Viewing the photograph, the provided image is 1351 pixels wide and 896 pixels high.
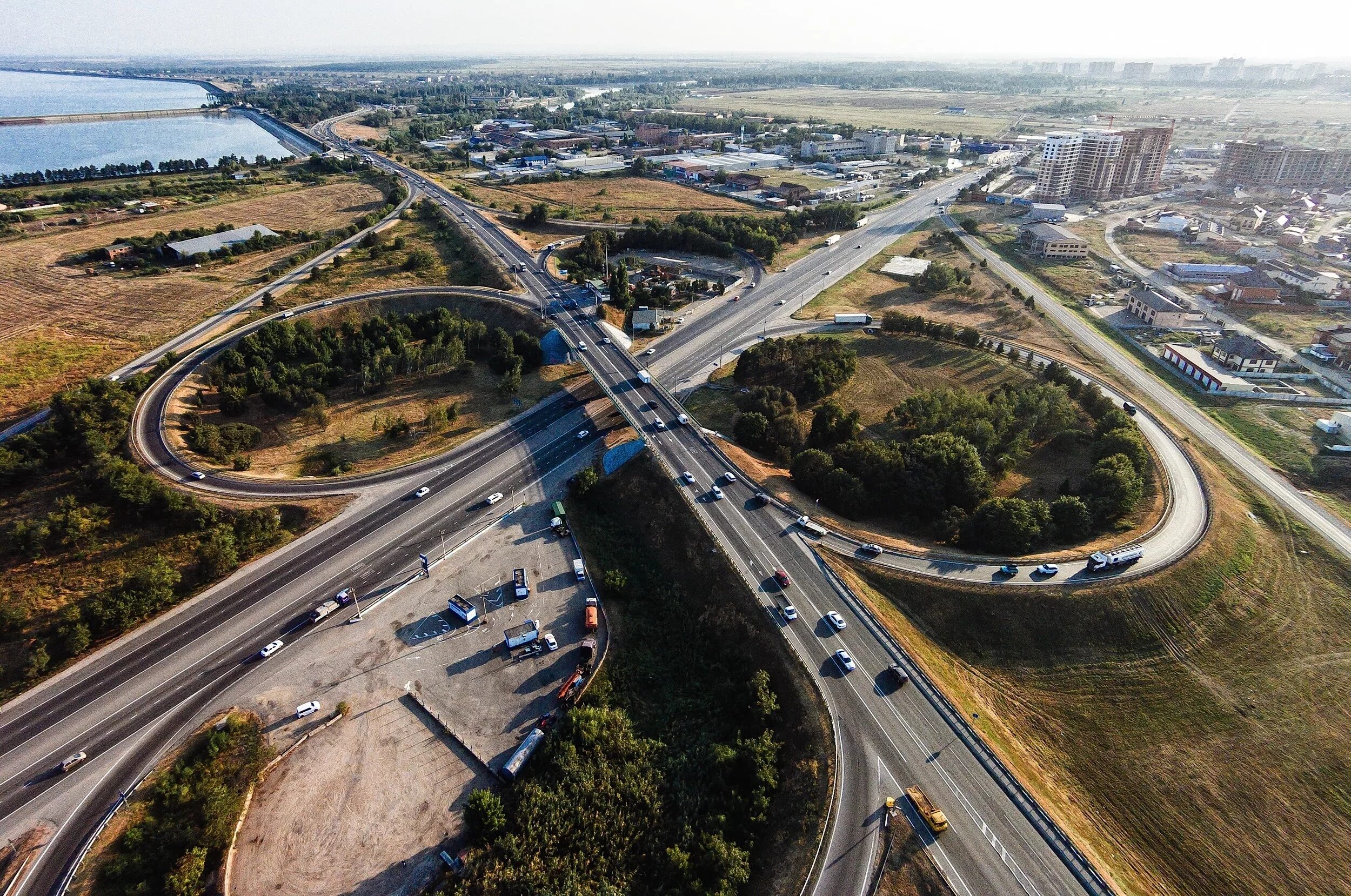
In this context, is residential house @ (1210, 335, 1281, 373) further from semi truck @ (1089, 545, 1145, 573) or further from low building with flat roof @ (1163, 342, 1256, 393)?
semi truck @ (1089, 545, 1145, 573)

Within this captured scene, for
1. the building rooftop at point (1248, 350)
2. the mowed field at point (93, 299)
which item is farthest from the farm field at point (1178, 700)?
the mowed field at point (93, 299)

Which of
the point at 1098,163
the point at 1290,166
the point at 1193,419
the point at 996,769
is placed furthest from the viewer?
the point at 1290,166

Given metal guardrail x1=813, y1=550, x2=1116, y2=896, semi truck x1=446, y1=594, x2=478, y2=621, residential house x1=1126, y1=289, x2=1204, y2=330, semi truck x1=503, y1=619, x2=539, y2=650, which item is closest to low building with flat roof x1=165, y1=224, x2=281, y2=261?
semi truck x1=446, y1=594, x2=478, y2=621

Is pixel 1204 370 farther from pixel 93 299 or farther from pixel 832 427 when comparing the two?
pixel 93 299

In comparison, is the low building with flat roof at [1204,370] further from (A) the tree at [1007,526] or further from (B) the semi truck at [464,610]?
(B) the semi truck at [464,610]

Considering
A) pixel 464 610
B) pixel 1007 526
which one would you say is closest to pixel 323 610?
pixel 464 610

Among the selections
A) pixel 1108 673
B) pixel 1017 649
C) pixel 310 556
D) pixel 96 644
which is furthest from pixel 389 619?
pixel 1108 673
